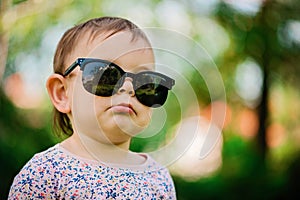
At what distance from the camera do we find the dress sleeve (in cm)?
117

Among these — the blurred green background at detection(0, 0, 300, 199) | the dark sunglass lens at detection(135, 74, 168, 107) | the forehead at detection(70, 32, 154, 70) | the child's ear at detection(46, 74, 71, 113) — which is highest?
the forehead at detection(70, 32, 154, 70)

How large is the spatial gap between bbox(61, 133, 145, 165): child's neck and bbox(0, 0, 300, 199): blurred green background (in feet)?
4.62

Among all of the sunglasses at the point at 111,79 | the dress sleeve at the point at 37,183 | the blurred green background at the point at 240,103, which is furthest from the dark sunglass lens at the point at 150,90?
the blurred green background at the point at 240,103

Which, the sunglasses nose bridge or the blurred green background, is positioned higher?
the sunglasses nose bridge

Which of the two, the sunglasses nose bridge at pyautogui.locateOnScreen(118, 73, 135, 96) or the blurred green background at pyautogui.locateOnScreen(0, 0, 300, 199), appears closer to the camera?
the sunglasses nose bridge at pyautogui.locateOnScreen(118, 73, 135, 96)

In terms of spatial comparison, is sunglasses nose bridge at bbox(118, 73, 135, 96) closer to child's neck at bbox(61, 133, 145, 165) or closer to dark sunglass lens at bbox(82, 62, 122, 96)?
dark sunglass lens at bbox(82, 62, 122, 96)

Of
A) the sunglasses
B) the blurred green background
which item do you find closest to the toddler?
the sunglasses

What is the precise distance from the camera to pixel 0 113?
2.67 metres

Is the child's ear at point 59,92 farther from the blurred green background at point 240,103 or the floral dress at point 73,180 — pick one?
the blurred green background at point 240,103

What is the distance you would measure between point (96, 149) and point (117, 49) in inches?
7.7

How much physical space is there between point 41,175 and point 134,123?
20 centimetres

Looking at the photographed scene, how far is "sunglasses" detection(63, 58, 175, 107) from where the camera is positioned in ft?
3.80

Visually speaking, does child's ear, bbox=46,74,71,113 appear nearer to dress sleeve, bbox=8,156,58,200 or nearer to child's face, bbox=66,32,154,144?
child's face, bbox=66,32,154,144

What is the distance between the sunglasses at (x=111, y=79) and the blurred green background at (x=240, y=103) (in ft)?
4.69
